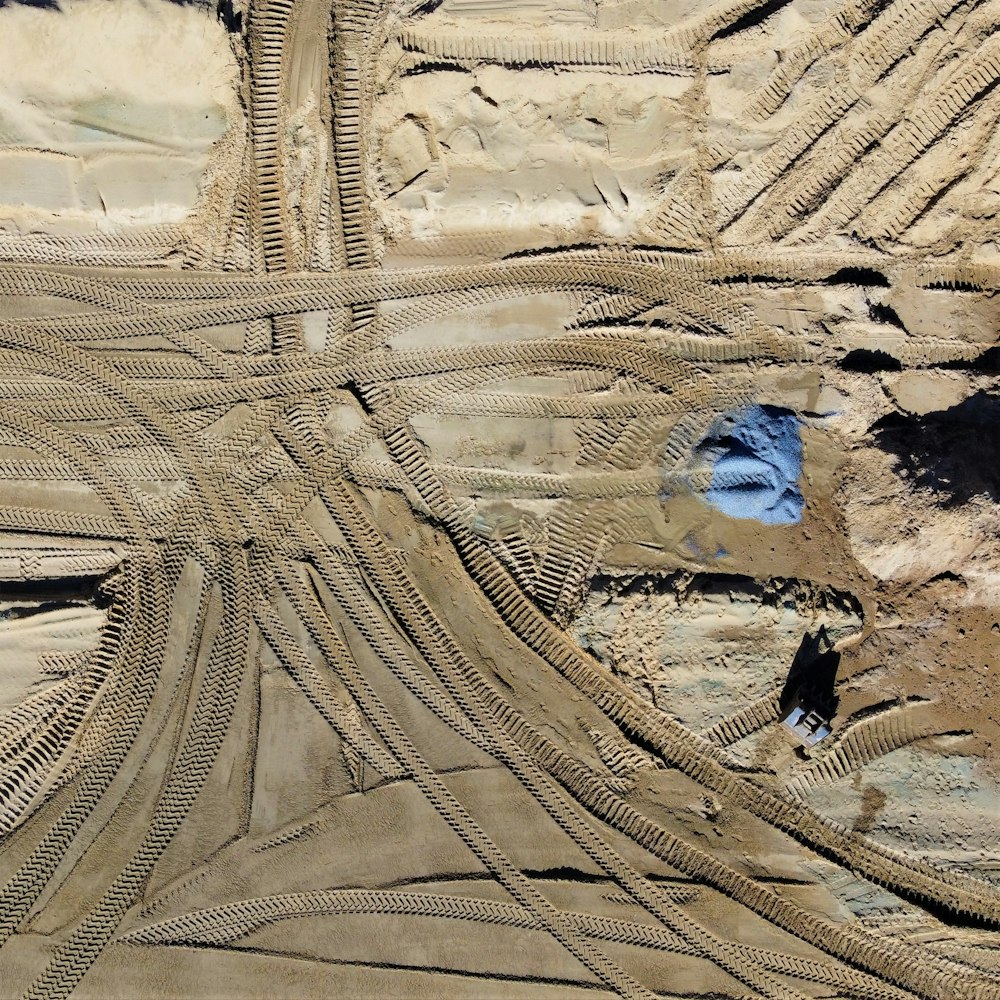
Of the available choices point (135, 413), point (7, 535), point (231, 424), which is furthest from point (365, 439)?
point (7, 535)

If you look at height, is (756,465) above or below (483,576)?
above

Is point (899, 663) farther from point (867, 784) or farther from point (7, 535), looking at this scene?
point (7, 535)

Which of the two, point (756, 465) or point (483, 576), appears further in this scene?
point (483, 576)
